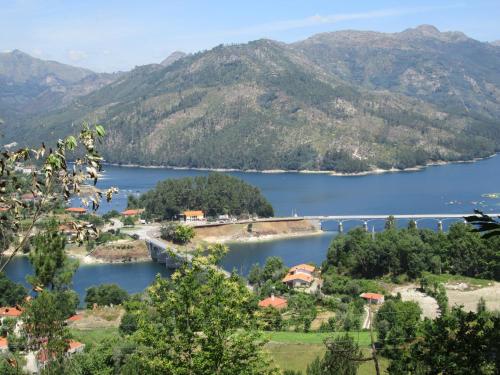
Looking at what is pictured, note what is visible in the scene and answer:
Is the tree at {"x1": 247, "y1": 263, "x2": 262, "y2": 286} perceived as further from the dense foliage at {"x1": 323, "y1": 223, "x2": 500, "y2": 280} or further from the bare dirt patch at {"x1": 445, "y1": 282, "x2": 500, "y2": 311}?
the bare dirt patch at {"x1": 445, "y1": 282, "x2": 500, "y2": 311}

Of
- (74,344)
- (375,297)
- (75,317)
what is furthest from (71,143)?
(375,297)

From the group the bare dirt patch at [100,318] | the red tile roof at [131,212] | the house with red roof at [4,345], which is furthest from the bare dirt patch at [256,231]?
the house with red roof at [4,345]

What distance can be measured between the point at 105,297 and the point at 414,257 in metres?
17.9

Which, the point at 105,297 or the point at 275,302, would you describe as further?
the point at 105,297

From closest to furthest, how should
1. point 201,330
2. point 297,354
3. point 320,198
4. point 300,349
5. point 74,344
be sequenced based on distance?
point 201,330 → point 74,344 → point 297,354 → point 300,349 → point 320,198

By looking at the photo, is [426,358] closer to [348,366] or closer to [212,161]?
[348,366]

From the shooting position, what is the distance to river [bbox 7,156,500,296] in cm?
4897

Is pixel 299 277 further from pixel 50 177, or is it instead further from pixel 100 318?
pixel 50 177

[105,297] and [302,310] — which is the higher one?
[302,310]

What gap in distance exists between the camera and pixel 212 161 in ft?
452

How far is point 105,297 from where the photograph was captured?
33938 mm

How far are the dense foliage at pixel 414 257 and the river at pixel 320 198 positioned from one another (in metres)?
7.56

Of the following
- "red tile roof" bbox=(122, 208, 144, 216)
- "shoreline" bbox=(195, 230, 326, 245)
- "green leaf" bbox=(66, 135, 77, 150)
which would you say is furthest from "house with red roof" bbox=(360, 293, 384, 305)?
Answer: "red tile roof" bbox=(122, 208, 144, 216)

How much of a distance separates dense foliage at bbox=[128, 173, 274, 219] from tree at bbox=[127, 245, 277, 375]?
58108 millimetres
